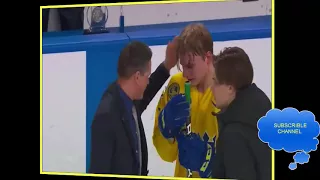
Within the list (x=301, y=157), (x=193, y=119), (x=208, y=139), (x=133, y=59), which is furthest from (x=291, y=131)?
(x=133, y=59)

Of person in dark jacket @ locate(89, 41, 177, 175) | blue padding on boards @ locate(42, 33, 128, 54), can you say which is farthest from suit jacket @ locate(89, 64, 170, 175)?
blue padding on boards @ locate(42, 33, 128, 54)

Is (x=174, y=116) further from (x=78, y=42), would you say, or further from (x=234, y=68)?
(x=78, y=42)

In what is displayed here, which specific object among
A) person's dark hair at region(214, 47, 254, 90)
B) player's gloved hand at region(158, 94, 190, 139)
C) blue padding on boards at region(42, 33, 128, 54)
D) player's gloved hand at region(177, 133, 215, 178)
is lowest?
player's gloved hand at region(177, 133, 215, 178)

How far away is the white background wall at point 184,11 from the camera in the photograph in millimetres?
3051

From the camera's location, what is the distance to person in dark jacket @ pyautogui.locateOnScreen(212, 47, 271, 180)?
3.01 m

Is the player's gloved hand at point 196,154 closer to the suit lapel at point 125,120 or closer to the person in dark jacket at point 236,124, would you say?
the person in dark jacket at point 236,124

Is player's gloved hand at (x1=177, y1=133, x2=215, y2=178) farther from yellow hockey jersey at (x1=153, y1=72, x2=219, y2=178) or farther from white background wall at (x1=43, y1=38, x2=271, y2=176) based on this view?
white background wall at (x1=43, y1=38, x2=271, y2=176)

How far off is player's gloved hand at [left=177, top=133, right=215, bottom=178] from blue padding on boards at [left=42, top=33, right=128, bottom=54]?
87 centimetres

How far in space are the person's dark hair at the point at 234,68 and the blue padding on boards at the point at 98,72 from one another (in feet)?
2.36

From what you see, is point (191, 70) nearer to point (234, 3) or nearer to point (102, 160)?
point (234, 3)

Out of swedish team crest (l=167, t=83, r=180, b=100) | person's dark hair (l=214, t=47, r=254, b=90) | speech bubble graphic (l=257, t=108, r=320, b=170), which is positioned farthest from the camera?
swedish team crest (l=167, t=83, r=180, b=100)

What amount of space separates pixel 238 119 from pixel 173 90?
1.66ft

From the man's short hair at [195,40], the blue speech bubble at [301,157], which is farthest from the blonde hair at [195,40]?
the blue speech bubble at [301,157]

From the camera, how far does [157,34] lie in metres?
3.22
